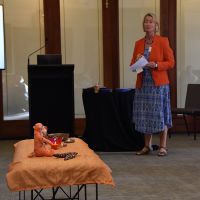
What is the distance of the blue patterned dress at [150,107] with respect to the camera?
20.7ft

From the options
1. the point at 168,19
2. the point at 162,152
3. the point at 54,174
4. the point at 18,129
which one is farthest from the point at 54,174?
the point at 168,19

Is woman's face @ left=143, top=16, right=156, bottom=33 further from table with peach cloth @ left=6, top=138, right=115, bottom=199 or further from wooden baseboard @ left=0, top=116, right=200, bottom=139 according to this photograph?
table with peach cloth @ left=6, top=138, right=115, bottom=199

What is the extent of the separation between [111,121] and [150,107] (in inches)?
23.3

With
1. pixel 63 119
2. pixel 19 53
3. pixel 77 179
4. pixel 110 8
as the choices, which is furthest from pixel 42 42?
pixel 77 179

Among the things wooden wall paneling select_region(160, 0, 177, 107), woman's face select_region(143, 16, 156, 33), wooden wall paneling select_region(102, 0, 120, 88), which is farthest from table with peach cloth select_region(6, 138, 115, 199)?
wooden wall paneling select_region(160, 0, 177, 107)

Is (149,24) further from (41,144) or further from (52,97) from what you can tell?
(41,144)

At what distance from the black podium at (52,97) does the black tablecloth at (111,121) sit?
24 centimetres

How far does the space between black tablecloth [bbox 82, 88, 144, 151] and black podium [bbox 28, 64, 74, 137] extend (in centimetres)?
24

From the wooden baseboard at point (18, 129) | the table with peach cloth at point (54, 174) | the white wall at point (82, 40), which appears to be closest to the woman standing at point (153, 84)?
the wooden baseboard at point (18, 129)

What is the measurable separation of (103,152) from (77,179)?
3.53 meters

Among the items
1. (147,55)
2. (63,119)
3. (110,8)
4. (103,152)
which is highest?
(110,8)

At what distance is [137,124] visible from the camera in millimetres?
6434

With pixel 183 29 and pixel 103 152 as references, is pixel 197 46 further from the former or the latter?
pixel 103 152

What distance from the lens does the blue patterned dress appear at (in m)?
6.31
